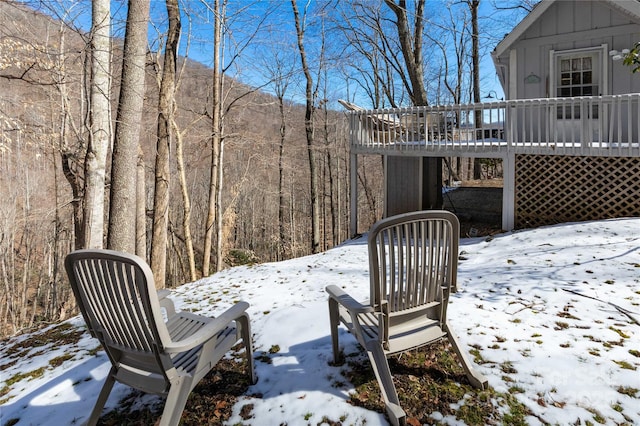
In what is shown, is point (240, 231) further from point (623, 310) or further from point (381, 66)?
point (623, 310)

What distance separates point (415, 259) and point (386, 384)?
2.50ft

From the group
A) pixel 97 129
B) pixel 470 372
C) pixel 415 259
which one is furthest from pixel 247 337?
pixel 97 129

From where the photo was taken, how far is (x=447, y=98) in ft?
86.9

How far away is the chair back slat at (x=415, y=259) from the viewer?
2119 mm

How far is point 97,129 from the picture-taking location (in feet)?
17.5

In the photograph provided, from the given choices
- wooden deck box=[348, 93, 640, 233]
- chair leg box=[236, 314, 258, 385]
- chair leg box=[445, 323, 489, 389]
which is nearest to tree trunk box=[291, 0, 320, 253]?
wooden deck box=[348, 93, 640, 233]

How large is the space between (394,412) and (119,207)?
179 inches

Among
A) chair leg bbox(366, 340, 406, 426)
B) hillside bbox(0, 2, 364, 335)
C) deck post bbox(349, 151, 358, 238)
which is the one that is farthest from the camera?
deck post bbox(349, 151, 358, 238)

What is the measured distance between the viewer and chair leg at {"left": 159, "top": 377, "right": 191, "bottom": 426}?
6.27 feet

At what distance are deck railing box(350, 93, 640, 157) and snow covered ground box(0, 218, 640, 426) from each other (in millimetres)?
2179

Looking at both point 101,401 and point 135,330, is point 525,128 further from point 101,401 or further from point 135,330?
point 101,401

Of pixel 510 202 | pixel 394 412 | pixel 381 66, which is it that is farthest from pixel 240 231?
pixel 394 412

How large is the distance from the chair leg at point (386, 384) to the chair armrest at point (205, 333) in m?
0.86

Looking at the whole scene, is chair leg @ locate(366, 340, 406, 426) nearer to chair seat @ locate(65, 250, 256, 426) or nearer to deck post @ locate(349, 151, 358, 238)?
chair seat @ locate(65, 250, 256, 426)
